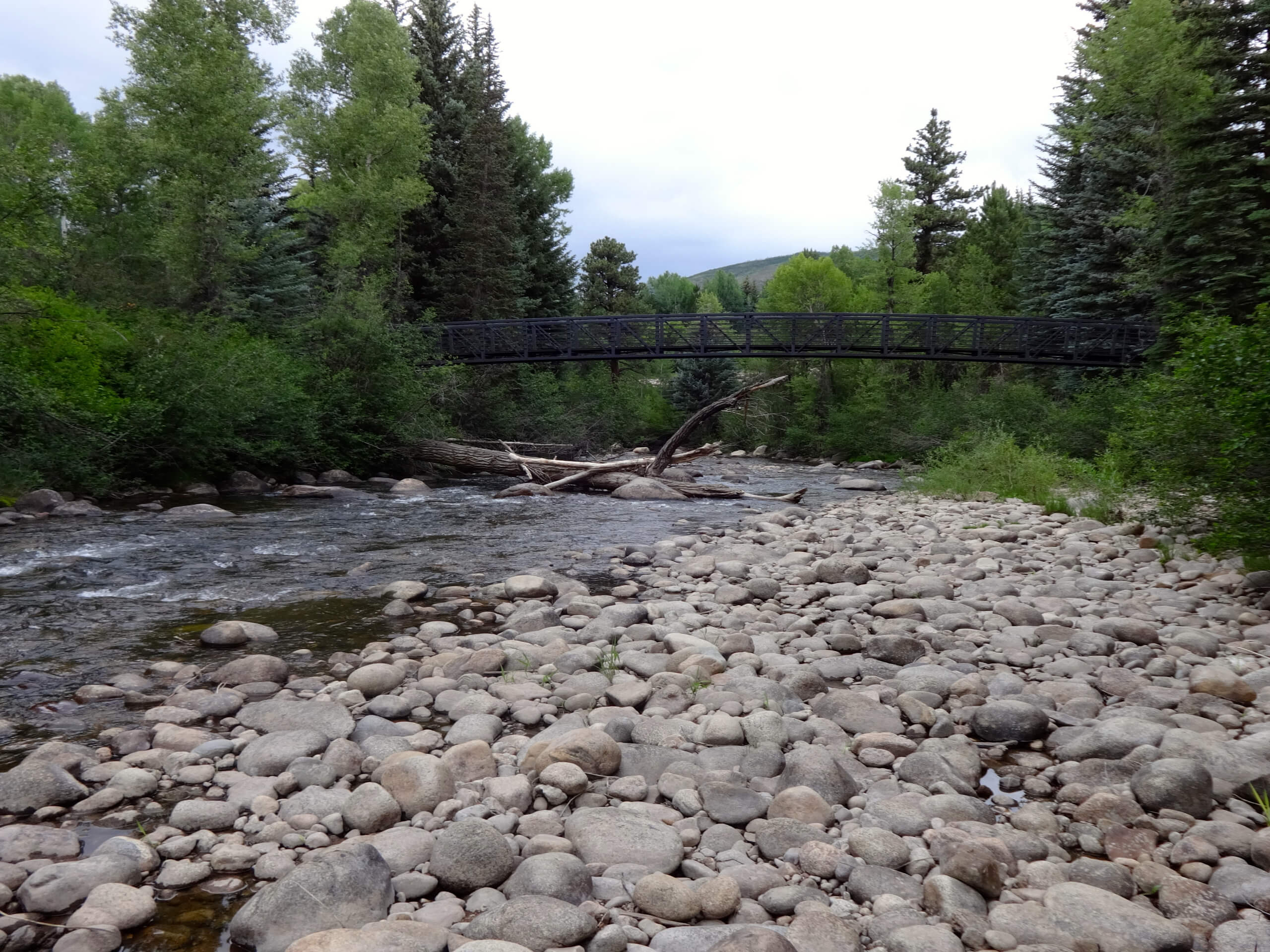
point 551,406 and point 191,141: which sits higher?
point 191,141

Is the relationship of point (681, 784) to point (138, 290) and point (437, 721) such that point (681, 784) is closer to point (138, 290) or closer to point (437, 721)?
point (437, 721)

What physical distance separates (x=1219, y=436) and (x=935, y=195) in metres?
43.5

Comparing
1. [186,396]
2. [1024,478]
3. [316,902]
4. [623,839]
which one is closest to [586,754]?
[623,839]

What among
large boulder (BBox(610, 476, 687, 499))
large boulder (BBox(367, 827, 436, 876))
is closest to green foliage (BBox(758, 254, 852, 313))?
large boulder (BBox(610, 476, 687, 499))

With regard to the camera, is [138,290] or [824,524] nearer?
[824,524]

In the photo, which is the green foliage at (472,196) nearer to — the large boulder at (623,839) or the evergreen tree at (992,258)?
the evergreen tree at (992,258)

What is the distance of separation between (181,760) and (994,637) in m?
4.62

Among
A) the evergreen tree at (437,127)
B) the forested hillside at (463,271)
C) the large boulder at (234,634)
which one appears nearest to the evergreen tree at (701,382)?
the forested hillside at (463,271)

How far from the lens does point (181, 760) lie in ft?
12.1

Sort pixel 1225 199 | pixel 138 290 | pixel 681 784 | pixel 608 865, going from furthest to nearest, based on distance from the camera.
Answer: pixel 138 290
pixel 1225 199
pixel 681 784
pixel 608 865

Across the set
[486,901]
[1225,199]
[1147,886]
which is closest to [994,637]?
[1147,886]

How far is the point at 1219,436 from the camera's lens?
6262 millimetres

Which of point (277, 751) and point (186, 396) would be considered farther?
point (186, 396)

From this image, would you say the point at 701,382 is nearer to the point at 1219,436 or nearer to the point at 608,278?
the point at 608,278
